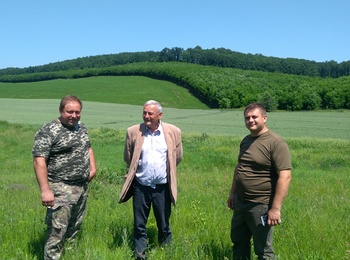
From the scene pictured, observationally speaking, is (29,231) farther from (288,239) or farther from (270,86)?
(270,86)

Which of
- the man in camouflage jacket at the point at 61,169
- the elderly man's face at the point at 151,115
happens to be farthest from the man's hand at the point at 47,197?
the elderly man's face at the point at 151,115

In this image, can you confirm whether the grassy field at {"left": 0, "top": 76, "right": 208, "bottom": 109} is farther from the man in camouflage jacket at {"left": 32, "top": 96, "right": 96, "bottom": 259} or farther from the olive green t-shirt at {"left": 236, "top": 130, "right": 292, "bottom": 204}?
the olive green t-shirt at {"left": 236, "top": 130, "right": 292, "bottom": 204}

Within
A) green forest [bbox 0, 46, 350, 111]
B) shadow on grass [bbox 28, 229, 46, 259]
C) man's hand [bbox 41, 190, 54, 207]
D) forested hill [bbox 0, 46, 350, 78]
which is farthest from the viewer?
forested hill [bbox 0, 46, 350, 78]

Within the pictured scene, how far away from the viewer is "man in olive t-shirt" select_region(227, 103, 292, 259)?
146 inches

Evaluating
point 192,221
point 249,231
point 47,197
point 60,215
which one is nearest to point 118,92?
→ point 192,221

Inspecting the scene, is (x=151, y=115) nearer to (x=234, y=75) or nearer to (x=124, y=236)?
(x=124, y=236)

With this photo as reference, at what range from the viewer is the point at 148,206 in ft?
15.3

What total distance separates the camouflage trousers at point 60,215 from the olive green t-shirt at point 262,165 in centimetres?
175

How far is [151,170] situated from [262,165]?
1.30 metres

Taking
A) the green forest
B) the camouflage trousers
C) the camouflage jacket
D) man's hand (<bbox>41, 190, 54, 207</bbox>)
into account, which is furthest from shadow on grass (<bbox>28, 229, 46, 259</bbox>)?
the green forest

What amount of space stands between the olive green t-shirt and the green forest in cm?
4808

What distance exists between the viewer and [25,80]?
11212 cm

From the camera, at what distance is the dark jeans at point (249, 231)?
12.7 feet

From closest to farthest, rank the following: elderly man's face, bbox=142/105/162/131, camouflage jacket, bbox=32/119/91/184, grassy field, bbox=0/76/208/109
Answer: camouflage jacket, bbox=32/119/91/184 < elderly man's face, bbox=142/105/162/131 < grassy field, bbox=0/76/208/109
